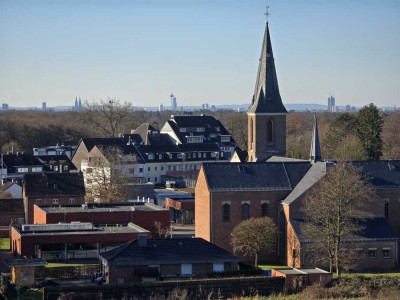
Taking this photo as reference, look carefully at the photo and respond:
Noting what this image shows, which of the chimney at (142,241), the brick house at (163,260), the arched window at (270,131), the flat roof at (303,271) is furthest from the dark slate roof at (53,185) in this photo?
the flat roof at (303,271)

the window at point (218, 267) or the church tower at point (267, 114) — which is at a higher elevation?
the church tower at point (267, 114)

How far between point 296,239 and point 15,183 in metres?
33.8

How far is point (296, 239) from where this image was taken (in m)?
56.7

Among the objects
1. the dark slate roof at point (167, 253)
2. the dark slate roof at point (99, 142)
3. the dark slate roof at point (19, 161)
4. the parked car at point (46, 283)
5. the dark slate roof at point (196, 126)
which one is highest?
the dark slate roof at point (196, 126)

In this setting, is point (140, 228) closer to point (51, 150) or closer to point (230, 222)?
point (230, 222)

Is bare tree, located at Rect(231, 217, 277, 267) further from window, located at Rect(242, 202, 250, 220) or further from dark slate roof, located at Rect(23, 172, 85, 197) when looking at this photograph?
dark slate roof, located at Rect(23, 172, 85, 197)

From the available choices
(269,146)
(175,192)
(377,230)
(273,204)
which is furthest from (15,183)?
(377,230)

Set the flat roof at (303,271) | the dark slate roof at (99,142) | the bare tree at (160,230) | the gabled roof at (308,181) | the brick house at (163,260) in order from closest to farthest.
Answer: the brick house at (163,260) < the flat roof at (303,271) < the gabled roof at (308,181) < the bare tree at (160,230) < the dark slate roof at (99,142)

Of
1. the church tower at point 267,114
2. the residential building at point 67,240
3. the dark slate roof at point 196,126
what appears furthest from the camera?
the dark slate roof at point 196,126

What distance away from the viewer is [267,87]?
Result: 72938 millimetres

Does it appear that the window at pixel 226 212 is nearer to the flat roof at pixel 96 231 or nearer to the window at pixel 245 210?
the window at pixel 245 210

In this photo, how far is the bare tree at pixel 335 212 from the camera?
5472 centimetres

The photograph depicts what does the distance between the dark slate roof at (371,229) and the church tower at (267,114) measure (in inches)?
609

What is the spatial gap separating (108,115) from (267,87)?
6068 centimetres
